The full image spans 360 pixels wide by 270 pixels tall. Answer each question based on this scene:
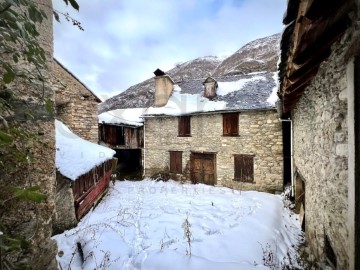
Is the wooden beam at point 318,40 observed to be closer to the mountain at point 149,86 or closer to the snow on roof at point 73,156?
the snow on roof at point 73,156

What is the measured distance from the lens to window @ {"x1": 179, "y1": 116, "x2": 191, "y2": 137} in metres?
12.8

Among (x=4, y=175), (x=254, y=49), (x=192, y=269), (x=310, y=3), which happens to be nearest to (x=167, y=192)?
(x=192, y=269)

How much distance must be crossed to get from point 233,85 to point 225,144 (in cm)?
403

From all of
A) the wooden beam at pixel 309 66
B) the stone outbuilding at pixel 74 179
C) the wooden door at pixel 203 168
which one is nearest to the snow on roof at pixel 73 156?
the stone outbuilding at pixel 74 179

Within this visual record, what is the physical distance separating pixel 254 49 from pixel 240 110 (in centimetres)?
4940

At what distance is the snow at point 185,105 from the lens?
39.5 feet

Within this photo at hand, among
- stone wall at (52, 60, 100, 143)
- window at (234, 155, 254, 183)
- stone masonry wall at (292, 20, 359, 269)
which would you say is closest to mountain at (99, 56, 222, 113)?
stone wall at (52, 60, 100, 143)

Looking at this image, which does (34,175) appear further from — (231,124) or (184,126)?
(184,126)

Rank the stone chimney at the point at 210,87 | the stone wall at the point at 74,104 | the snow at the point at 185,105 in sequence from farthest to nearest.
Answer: the stone chimney at the point at 210,87
the snow at the point at 185,105
the stone wall at the point at 74,104

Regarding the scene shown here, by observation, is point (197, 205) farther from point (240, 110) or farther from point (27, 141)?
point (27, 141)

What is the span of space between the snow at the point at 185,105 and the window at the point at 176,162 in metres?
2.43

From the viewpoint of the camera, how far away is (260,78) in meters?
13.2

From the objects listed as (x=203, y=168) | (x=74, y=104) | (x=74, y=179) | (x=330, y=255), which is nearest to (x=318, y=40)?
(x=330, y=255)

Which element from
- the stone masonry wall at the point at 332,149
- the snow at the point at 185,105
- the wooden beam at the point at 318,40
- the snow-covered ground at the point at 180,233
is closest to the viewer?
the wooden beam at the point at 318,40
